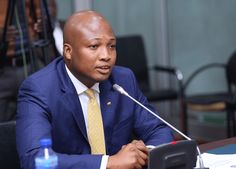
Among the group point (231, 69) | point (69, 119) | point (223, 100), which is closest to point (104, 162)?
point (69, 119)

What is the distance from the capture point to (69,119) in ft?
7.47

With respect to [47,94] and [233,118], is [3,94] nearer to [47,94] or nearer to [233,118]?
[47,94]

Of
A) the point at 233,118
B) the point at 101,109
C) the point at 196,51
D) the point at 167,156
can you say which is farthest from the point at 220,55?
the point at 167,156

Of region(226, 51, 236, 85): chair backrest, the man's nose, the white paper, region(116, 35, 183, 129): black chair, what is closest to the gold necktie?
the man's nose

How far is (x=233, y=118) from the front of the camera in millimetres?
4879

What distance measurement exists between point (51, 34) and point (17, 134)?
61.3 inches

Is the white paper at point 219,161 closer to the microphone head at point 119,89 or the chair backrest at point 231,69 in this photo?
the microphone head at point 119,89

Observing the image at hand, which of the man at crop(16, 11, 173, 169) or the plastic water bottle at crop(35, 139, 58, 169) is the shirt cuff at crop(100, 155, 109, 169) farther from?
the plastic water bottle at crop(35, 139, 58, 169)

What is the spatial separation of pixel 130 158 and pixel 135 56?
316cm

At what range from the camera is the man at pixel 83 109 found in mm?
2064

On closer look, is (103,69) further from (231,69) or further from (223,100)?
(231,69)

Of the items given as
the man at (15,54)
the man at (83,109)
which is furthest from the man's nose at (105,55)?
the man at (15,54)

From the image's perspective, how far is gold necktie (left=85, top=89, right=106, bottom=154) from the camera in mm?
2316

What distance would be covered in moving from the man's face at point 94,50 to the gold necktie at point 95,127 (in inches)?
6.1
